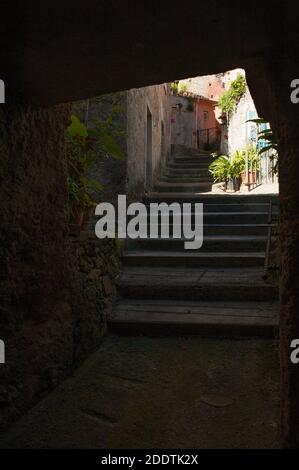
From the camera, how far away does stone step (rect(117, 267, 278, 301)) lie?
338 cm

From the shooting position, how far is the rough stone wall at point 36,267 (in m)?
1.83

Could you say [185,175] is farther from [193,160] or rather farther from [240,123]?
[193,160]

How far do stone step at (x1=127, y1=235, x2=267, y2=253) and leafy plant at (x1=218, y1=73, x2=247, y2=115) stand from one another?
7.14m

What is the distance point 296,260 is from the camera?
50.8 inches

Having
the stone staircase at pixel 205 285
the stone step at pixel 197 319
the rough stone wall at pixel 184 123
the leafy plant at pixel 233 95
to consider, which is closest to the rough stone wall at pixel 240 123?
the leafy plant at pixel 233 95

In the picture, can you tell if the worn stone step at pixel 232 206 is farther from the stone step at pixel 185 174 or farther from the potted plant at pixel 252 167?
the stone step at pixel 185 174

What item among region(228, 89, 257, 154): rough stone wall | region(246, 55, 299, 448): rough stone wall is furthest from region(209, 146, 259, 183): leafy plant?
region(246, 55, 299, 448): rough stone wall

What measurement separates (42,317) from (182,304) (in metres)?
1.56

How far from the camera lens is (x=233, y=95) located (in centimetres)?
1072

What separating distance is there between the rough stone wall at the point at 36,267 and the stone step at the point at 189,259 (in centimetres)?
146

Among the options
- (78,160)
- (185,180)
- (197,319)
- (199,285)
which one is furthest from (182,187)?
Answer: (78,160)

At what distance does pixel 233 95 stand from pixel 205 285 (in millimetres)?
8664

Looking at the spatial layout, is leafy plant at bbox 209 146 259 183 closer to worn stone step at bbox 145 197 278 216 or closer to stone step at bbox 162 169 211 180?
stone step at bbox 162 169 211 180

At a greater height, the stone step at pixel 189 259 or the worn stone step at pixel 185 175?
the worn stone step at pixel 185 175
